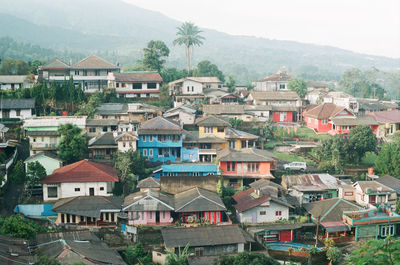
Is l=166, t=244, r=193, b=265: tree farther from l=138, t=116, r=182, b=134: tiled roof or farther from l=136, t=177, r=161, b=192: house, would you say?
l=138, t=116, r=182, b=134: tiled roof

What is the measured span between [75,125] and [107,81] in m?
13.5

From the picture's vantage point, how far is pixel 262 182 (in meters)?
33.4

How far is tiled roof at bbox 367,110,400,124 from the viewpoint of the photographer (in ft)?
158

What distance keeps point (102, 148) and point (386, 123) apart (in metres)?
29.0

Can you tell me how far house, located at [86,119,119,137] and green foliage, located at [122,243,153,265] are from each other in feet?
52.7

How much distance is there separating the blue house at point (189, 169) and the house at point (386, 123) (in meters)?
21.2

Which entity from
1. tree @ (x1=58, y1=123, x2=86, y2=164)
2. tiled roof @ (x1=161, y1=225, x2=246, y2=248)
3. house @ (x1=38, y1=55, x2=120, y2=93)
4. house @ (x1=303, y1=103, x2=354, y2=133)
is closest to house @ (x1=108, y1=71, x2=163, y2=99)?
house @ (x1=38, y1=55, x2=120, y2=93)

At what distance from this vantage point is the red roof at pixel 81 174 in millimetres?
31547

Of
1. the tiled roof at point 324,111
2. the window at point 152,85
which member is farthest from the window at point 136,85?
the tiled roof at point 324,111

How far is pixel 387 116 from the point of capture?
49.5 metres

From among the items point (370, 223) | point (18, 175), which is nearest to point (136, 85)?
point (18, 175)

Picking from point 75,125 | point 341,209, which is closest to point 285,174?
point 341,209

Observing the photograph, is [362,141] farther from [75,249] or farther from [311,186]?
[75,249]

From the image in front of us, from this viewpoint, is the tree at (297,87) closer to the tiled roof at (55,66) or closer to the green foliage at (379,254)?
the tiled roof at (55,66)
